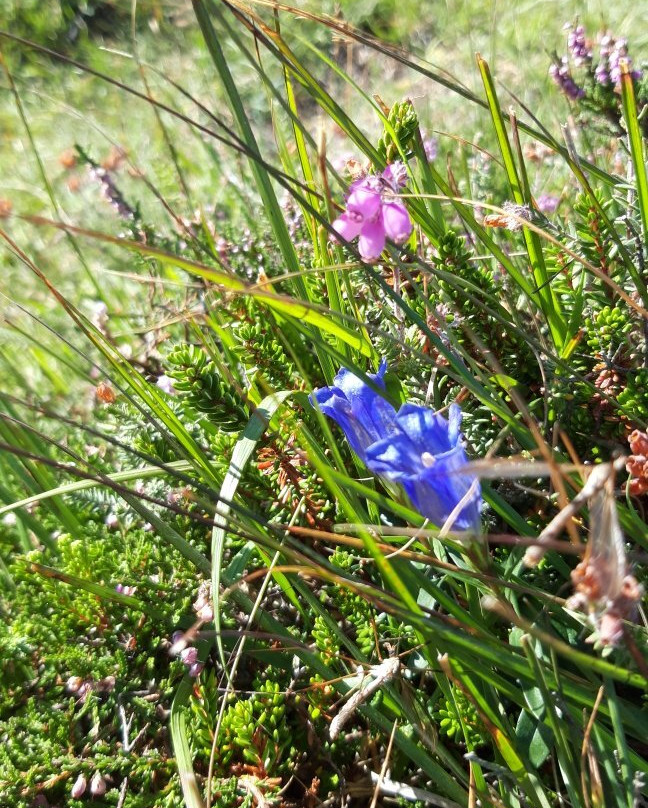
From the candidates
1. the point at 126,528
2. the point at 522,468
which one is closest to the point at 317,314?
the point at 522,468

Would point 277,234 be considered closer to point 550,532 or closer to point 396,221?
point 396,221

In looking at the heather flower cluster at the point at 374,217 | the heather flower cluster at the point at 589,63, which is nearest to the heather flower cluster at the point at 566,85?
the heather flower cluster at the point at 589,63

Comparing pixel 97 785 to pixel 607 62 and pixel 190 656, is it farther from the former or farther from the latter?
pixel 607 62

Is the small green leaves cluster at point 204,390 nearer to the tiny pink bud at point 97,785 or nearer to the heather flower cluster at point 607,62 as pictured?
the tiny pink bud at point 97,785

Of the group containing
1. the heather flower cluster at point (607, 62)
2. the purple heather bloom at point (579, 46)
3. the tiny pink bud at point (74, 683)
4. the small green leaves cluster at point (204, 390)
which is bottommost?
the tiny pink bud at point (74, 683)

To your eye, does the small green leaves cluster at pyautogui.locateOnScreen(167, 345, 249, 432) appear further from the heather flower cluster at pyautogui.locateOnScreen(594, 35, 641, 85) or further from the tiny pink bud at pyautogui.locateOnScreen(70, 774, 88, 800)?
the heather flower cluster at pyautogui.locateOnScreen(594, 35, 641, 85)

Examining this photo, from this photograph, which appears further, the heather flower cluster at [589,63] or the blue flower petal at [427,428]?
the heather flower cluster at [589,63]

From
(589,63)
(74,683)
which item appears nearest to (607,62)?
(589,63)

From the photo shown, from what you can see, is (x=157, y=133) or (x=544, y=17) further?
(x=157, y=133)
